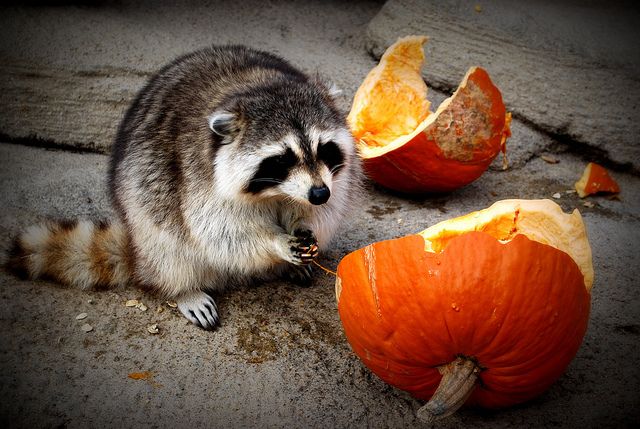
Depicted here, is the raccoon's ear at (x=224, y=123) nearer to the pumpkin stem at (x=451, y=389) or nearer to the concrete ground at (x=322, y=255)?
the concrete ground at (x=322, y=255)

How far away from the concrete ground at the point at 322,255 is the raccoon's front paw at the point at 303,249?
332 mm

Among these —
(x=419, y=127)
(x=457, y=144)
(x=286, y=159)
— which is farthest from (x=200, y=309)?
(x=457, y=144)

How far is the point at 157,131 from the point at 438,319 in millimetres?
1670

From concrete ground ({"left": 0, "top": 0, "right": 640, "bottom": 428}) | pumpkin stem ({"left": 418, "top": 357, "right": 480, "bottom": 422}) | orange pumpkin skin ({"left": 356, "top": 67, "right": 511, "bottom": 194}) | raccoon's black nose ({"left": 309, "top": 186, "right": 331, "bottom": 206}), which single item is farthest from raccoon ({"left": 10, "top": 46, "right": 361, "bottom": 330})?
pumpkin stem ({"left": 418, "top": 357, "right": 480, "bottom": 422})

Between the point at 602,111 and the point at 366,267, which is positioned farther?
the point at 602,111

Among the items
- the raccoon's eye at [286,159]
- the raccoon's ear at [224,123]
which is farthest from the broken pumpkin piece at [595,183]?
the raccoon's ear at [224,123]

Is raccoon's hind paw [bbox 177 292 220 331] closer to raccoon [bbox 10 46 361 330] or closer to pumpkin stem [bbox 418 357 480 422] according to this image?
raccoon [bbox 10 46 361 330]

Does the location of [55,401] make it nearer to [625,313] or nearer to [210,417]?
[210,417]

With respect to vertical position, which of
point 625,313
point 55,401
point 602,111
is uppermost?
point 602,111

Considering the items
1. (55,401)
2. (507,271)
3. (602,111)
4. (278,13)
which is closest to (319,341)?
(507,271)

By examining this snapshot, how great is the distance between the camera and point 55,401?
6.03 ft

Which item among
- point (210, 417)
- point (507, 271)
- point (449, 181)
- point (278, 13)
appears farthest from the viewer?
point (278, 13)

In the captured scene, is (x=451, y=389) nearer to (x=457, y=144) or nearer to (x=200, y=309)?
(x=200, y=309)

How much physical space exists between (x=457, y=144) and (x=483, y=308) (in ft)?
4.92
